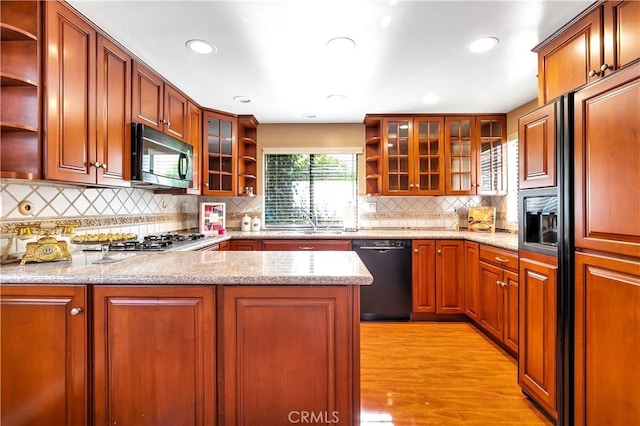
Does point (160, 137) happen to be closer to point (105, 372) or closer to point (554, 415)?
point (105, 372)

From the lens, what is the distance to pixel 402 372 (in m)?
2.16

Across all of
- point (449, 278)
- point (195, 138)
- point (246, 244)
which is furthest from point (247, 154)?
point (449, 278)

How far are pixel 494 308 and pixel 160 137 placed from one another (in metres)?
3.15

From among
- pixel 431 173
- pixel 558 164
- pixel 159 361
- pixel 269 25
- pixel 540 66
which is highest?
pixel 269 25

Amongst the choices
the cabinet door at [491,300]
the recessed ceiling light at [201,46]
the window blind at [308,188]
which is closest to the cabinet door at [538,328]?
the cabinet door at [491,300]

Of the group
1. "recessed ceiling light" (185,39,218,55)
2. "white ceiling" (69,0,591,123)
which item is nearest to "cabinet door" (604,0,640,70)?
"white ceiling" (69,0,591,123)

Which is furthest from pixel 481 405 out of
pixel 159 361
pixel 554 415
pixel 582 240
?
pixel 159 361

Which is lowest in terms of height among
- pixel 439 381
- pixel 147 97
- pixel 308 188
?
pixel 439 381

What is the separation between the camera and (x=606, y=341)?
4.23ft

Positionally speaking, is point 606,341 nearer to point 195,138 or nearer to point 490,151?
point 490,151

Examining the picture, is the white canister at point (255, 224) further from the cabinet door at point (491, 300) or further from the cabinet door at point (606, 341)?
the cabinet door at point (606, 341)

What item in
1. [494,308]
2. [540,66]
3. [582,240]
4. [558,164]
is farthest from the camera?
[494,308]

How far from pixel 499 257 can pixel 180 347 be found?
7.96ft

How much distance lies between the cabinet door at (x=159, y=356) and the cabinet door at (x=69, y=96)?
85 cm
